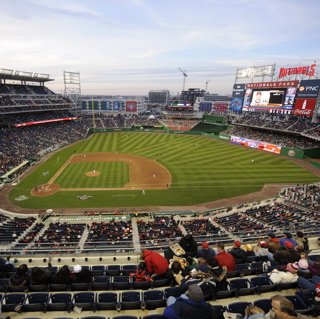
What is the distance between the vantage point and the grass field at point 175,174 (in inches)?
1324

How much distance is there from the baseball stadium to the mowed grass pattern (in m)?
0.35

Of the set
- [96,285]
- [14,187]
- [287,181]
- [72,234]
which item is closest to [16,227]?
[72,234]

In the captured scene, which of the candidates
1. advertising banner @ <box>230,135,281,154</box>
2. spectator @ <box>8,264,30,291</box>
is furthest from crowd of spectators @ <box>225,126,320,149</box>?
spectator @ <box>8,264,30,291</box>

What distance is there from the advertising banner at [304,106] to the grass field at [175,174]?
46.3ft

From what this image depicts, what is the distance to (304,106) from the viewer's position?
194 ft

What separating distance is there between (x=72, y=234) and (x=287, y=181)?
1352 inches

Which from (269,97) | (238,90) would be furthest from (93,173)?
(238,90)

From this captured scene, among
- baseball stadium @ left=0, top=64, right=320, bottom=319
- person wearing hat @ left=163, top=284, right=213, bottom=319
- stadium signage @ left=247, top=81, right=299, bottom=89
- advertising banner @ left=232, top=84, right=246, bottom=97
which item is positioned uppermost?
stadium signage @ left=247, top=81, right=299, bottom=89

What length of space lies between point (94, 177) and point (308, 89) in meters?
52.3

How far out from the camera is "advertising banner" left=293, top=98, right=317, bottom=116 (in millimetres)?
57509

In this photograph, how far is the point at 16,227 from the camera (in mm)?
23375

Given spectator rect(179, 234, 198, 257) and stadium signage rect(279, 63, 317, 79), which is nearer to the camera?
spectator rect(179, 234, 198, 257)

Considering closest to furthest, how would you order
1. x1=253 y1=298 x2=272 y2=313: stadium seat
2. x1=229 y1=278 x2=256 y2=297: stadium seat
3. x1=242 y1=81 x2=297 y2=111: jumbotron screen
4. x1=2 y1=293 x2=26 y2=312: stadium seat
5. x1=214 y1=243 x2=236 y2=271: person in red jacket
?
1. x1=253 y1=298 x2=272 y2=313: stadium seat
2. x1=2 y1=293 x2=26 y2=312: stadium seat
3. x1=229 y1=278 x2=256 y2=297: stadium seat
4. x1=214 y1=243 x2=236 y2=271: person in red jacket
5. x1=242 y1=81 x2=297 y2=111: jumbotron screen

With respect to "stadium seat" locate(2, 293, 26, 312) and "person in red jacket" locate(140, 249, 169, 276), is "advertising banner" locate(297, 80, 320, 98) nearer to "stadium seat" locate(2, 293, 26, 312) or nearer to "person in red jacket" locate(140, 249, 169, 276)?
"person in red jacket" locate(140, 249, 169, 276)
